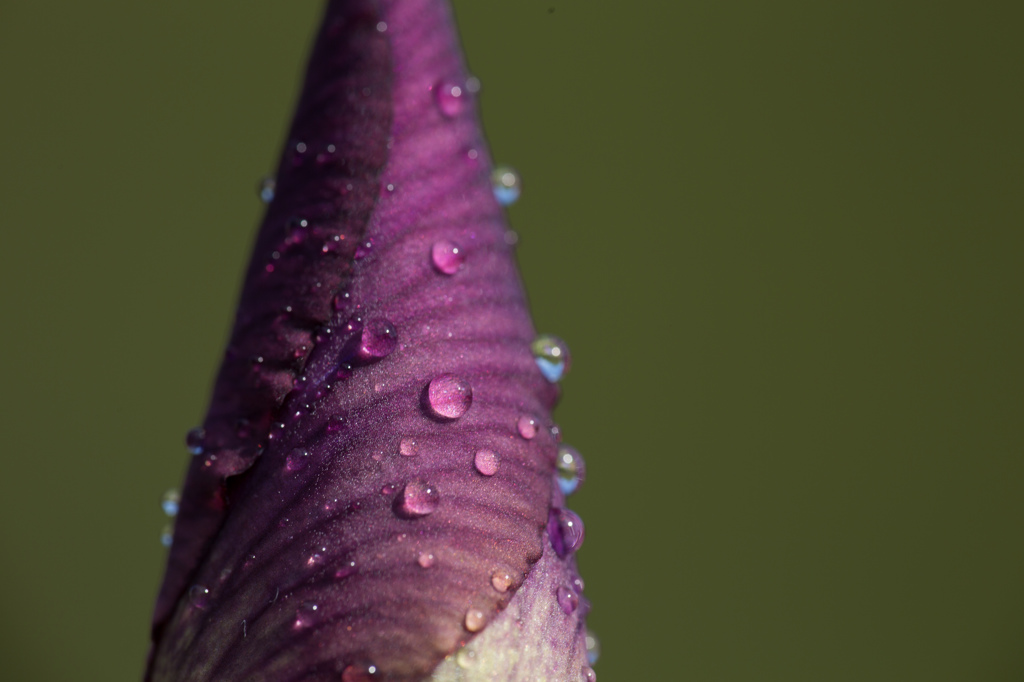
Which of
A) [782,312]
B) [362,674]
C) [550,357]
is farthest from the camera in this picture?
[782,312]

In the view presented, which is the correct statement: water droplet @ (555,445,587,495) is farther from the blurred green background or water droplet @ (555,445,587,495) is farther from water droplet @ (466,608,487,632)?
the blurred green background

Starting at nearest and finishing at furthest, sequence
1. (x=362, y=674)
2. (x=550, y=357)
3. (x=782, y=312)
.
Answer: (x=362, y=674) < (x=550, y=357) < (x=782, y=312)

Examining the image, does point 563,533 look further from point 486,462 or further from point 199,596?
point 199,596

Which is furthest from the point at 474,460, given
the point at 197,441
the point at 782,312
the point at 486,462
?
the point at 782,312

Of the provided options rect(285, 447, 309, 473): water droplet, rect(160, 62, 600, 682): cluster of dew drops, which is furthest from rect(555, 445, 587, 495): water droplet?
rect(285, 447, 309, 473): water droplet

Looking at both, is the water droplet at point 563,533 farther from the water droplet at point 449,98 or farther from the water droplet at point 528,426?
the water droplet at point 449,98

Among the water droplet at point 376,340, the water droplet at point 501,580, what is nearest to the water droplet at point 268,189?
the water droplet at point 376,340
